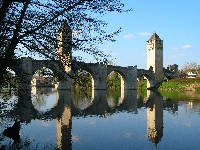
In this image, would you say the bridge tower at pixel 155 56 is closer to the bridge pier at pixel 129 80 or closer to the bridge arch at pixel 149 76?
the bridge arch at pixel 149 76

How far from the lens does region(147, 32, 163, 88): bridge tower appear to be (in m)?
79.2

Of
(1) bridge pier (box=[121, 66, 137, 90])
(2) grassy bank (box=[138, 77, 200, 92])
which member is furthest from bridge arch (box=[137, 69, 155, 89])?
(1) bridge pier (box=[121, 66, 137, 90])

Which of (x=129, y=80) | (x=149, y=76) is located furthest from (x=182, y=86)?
(x=129, y=80)

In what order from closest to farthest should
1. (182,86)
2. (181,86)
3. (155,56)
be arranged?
1. (182,86)
2. (181,86)
3. (155,56)

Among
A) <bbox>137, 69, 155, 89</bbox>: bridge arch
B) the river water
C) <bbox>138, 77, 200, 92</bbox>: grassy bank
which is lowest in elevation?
the river water

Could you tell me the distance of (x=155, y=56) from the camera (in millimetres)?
80500

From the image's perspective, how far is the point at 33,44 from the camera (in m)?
7.36

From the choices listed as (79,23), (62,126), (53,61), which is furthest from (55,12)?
(62,126)

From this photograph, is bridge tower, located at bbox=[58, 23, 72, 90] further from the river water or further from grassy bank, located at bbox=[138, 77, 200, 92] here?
grassy bank, located at bbox=[138, 77, 200, 92]

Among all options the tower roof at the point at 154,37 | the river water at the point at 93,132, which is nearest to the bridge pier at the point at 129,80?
the tower roof at the point at 154,37

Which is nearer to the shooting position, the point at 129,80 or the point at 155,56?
the point at 129,80

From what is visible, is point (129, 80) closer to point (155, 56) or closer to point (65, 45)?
point (155, 56)

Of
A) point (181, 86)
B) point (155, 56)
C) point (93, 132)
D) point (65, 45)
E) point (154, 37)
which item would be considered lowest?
point (93, 132)

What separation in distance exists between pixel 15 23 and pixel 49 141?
8016 millimetres
